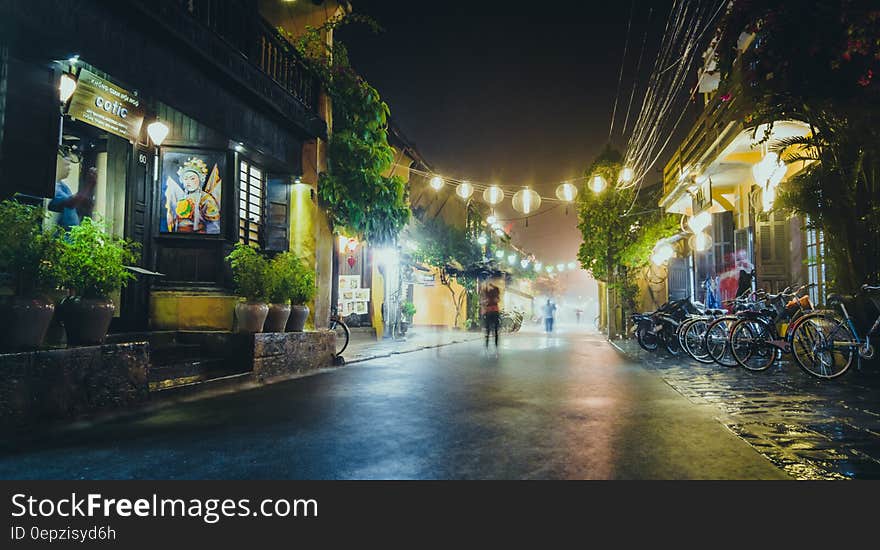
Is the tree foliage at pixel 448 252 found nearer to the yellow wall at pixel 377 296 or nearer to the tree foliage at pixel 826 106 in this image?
the yellow wall at pixel 377 296

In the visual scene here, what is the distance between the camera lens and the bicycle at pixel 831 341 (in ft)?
23.7

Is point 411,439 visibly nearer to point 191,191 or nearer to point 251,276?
point 251,276

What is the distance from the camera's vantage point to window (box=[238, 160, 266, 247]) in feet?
35.1

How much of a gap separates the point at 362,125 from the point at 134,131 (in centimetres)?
470

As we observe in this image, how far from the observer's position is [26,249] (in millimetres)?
4758

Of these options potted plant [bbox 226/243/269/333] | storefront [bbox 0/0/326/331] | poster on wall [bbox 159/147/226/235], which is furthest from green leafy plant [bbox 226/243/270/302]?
poster on wall [bbox 159/147/226/235]

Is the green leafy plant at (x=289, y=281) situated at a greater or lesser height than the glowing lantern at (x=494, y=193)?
lesser

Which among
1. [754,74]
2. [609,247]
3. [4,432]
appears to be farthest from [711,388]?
[609,247]

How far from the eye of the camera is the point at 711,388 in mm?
7258

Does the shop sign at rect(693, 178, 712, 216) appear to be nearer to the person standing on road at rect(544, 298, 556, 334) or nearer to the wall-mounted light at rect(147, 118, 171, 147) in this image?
the person standing on road at rect(544, 298, 556, 334)

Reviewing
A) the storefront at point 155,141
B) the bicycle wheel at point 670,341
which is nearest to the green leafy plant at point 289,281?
the storefront at point 155,141

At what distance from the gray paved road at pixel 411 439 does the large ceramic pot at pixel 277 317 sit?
1471 millimetres

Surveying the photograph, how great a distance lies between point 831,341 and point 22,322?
395 inches

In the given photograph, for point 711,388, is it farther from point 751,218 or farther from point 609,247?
point 609,247
